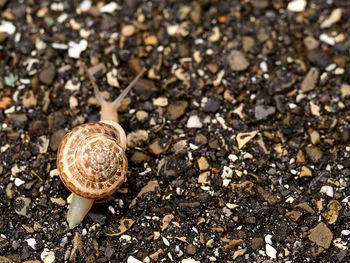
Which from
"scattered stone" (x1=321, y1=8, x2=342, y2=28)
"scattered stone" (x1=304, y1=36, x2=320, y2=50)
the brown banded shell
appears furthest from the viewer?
"scattered stone" (x1=321, y1=8, x2=342, y2=28)

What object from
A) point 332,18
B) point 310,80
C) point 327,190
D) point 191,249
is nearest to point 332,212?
point 327,190

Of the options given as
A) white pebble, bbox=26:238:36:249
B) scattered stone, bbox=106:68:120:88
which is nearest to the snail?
white pebble, bbox=26:238:36:249

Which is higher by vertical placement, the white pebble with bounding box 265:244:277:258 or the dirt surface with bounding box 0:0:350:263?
the dirt surface with bounding box 0:0:350:263

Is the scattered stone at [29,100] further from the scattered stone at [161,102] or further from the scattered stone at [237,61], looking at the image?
the scattered stone at [237,61]

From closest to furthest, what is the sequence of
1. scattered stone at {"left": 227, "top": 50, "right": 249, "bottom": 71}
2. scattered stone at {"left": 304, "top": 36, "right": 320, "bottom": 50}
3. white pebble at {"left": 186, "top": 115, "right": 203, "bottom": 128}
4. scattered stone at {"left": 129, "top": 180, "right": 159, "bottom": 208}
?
scattered stone at {"left": 129, "top": 180, "right": 159, "bottom": 208} → white pebble at {"left": 186, "top": 115, "right": 203, "bottom": 128} → scattered stone at {"left": 227, "top": 50, "right": 249, "bottom": 71} → scattered stone at {"left": 304, "top": 36, "right": 320, "bottom": 50}

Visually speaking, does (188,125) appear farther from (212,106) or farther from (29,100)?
(29,100)

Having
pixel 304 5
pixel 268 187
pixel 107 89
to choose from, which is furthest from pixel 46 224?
pixel 304 5

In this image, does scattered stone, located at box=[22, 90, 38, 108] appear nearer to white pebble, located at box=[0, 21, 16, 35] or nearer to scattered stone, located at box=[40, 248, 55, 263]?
white pebble, located at box=[0, 21, 16, 35]
